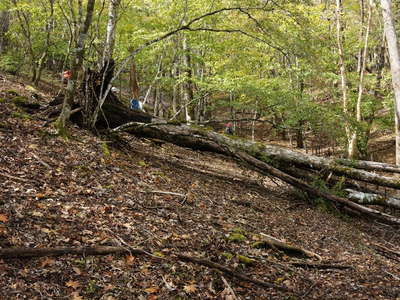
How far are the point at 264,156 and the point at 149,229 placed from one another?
4.99m

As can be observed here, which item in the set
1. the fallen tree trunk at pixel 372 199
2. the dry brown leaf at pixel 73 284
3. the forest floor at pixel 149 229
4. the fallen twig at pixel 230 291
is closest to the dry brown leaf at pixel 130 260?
the forest floor at pixel 149 229

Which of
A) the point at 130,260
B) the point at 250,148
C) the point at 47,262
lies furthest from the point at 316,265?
the point at 250,148

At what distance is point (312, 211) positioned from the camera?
27.9 ft

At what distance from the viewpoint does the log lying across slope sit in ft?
28.2

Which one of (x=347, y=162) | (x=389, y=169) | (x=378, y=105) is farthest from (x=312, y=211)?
(x=378, y=105)

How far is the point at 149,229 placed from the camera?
4.79 meters

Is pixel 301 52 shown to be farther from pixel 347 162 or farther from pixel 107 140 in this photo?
pixel 107 140

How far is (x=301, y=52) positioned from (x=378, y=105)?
12.9 metres

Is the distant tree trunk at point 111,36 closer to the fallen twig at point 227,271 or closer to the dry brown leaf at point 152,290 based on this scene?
the fallen twig at point 227,271

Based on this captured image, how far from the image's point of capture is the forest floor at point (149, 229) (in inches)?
138

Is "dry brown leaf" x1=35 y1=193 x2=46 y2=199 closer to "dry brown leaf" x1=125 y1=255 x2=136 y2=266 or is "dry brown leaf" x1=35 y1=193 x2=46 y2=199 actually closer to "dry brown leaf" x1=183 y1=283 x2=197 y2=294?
"dry brown leaf" x1=125 y1=255 x2=136 y2=266

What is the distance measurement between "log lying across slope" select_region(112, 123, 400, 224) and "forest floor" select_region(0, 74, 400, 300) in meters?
0.69

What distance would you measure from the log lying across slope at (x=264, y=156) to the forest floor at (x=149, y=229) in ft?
Answer: 2.25

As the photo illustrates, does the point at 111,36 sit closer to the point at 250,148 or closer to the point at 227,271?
the point at 250,148
